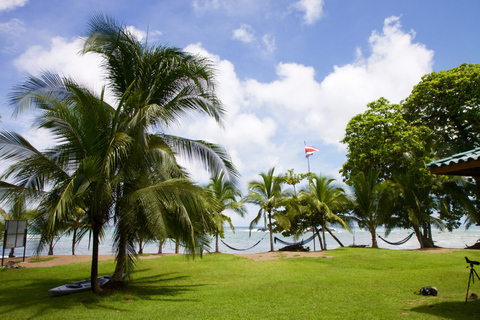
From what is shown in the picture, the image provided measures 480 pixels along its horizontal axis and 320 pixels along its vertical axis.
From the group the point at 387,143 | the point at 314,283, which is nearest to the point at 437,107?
the point at 387,143

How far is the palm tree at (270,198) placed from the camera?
15.4m

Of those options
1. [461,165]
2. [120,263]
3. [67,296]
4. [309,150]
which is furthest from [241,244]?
[461,165]

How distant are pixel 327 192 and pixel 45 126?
12819mm

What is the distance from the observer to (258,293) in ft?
20.2

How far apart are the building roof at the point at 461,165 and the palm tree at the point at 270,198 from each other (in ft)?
35.6

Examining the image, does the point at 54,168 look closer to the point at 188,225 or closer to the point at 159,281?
the point at 188,225

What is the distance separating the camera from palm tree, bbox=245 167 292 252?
1545cm

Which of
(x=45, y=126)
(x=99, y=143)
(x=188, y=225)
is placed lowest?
(x=188, y=225)

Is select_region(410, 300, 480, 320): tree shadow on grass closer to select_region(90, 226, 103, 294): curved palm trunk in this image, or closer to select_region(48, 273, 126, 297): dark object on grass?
select_region(90, 226, 103, 294): curved palm trunk

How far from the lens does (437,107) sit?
16.4 meters

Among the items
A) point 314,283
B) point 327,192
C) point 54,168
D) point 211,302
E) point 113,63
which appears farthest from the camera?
point 327,192

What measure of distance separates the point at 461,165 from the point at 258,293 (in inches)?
161

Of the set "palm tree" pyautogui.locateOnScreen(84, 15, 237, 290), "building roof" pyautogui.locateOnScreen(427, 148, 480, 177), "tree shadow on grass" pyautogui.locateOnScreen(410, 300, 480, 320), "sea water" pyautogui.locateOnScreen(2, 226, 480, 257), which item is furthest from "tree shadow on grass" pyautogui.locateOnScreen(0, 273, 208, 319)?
"building roof" pyautogui.locateOnScreen(427, 148, 480, 177)

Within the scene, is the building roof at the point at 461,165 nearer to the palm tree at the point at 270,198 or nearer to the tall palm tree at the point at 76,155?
the tall palm tree at the point at 76,155
